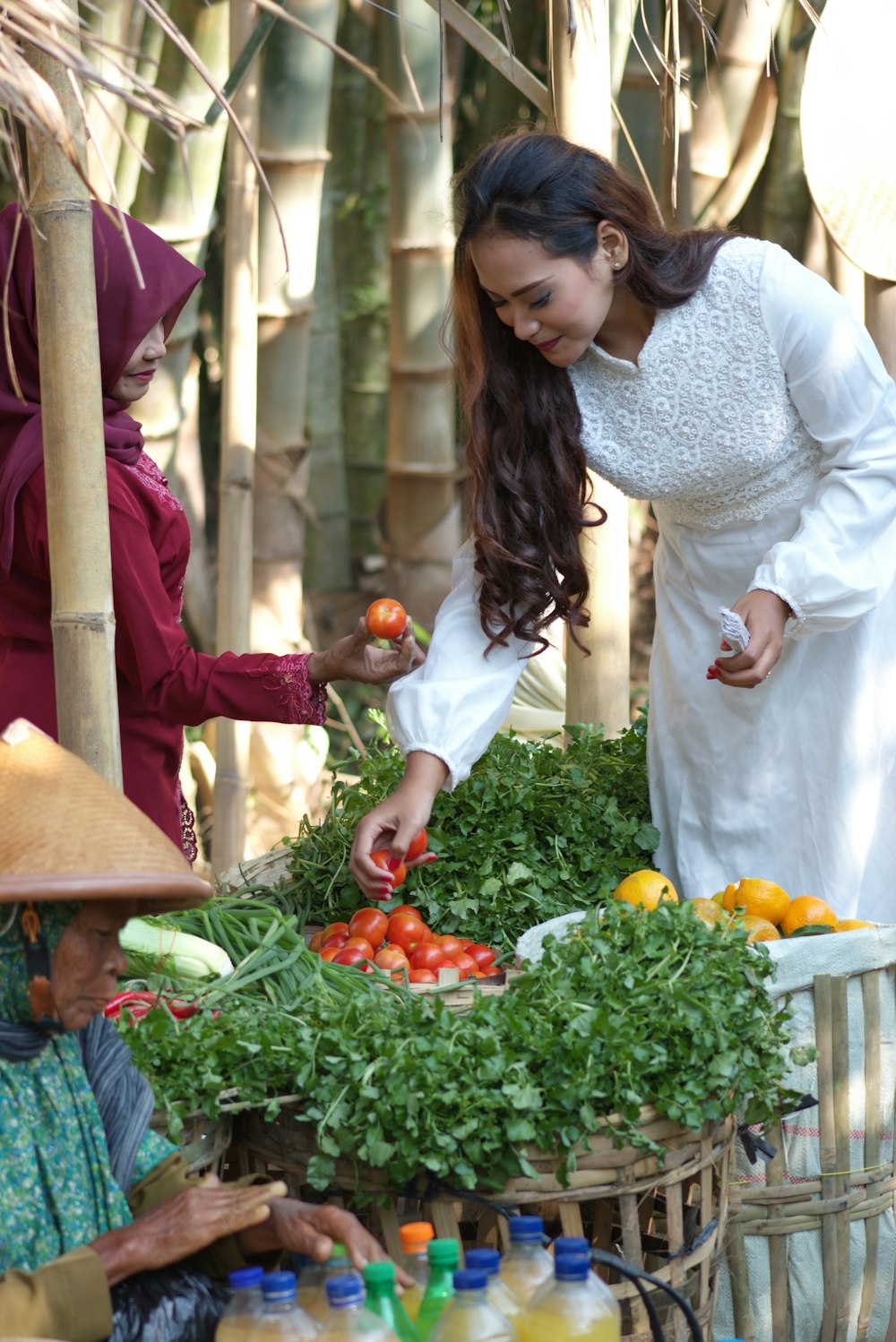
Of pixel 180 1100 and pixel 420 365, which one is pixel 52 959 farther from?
pixel 420 365

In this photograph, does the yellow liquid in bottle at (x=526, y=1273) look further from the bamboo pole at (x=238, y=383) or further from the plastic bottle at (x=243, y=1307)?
the bamboo pole at (x=238, y=383)

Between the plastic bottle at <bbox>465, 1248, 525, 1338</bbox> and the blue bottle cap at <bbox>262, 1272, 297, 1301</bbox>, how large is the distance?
0.20 meters

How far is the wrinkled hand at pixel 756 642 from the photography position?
2.48m

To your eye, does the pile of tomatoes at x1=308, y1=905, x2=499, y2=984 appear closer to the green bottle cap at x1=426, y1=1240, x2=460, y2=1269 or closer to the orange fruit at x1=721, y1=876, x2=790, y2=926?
the orange fruit at x1=721, y1=876, x2=790, y2=926

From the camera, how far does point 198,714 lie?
9.02ft

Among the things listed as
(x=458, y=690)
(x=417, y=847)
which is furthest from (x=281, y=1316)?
(x=458, y=690)

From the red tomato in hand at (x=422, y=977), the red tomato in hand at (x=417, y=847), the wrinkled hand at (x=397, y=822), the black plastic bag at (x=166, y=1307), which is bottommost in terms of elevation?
the black plastic bag at (x=166, y=1307)

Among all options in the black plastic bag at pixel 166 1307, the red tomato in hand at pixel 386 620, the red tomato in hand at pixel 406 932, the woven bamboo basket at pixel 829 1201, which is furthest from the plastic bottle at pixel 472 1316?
the red tomato in hand at pixel 386 620

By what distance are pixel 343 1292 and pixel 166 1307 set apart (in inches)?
14.2

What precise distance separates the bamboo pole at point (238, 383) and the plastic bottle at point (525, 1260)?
8.73ft

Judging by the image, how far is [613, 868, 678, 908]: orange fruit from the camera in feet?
8.66

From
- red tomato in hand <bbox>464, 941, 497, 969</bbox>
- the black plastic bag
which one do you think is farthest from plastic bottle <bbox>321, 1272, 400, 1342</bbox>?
red tomato in hand <bbox>464, 941, 497, 969</bbox>

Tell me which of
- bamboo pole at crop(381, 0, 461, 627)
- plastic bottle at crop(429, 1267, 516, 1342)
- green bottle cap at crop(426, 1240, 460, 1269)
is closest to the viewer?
plastic bottle at crop(429, 1267, 516, 1342)

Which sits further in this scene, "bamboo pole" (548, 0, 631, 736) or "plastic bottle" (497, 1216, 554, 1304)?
"bamboo pole" (548, 0, 631, 736)
